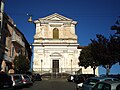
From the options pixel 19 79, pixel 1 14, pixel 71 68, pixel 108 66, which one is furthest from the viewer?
pixel 71 68

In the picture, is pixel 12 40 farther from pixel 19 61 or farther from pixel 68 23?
pixel 68 23

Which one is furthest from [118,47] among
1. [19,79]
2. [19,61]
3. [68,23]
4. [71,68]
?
[68,23]

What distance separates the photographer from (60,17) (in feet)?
203

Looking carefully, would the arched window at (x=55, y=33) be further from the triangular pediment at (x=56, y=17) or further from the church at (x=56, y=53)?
the triangular pediment at (x=56, y=17)

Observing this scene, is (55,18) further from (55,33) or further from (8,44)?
(8,44)

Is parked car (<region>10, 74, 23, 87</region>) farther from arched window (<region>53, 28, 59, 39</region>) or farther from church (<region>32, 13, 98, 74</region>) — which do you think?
arched window (<region>53, 28, 59, 39</region>)

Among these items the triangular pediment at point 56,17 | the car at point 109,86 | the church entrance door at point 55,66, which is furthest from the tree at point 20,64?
the car at point 109,86

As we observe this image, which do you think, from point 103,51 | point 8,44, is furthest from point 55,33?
point 103,51

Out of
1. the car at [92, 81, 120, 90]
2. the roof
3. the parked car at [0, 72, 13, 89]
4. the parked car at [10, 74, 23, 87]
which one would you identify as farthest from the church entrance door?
the car at [92, 81, 120, 90]

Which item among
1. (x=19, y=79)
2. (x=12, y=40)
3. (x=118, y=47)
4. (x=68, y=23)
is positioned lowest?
(x=19, y=79)

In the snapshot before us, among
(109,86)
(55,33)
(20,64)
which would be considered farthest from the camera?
(55,33)

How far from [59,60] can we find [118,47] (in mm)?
32865

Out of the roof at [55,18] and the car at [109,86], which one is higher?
the roof at [55,18]

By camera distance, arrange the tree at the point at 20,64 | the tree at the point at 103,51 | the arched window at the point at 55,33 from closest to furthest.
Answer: the tree at the point at 103,51 < the tree at the point at 20,64 < the arched window at the point at 55,33
